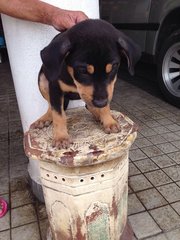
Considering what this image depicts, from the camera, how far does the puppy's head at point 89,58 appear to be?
1473 mm

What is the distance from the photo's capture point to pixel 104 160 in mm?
1686

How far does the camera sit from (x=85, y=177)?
1757mm

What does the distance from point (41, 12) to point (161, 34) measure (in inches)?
125

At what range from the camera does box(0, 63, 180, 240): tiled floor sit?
246 centimetres

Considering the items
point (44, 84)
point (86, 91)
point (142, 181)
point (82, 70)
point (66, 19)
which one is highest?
point (66, 19)

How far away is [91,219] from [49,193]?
30 centimetres

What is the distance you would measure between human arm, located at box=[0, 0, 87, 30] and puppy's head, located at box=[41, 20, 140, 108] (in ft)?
0.99

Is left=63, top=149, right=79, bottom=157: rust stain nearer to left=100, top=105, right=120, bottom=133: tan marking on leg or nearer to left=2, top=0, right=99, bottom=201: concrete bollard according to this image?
left=100, top=105, right=120, bottom=133: tan marking on leg

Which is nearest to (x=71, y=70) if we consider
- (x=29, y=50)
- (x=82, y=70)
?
(x=82, y=70)

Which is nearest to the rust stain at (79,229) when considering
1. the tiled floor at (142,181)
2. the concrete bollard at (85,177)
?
the concrete bollard at (85,177)

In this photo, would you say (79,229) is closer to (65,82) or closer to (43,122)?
(43,122)

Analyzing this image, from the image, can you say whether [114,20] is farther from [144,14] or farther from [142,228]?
[142,228]

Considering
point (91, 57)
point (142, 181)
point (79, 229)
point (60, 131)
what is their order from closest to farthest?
point (91, 57)
point (60, 131)
point (79, 229)
point (142, 181)

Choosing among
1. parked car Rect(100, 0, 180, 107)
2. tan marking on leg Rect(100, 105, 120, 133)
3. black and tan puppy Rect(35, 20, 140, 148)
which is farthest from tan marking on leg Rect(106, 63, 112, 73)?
parked car Rect(100, 0, 180, 107)
